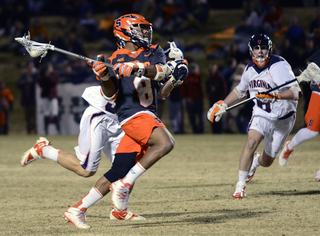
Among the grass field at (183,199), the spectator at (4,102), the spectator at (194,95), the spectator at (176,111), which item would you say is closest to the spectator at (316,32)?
the spectator at (194,95)

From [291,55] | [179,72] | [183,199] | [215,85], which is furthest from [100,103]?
[291,55]

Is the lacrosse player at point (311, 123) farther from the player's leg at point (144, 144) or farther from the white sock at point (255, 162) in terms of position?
the player's leg at point (144, 144)

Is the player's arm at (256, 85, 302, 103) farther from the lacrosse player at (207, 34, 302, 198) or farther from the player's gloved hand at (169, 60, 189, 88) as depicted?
the player's gloved hand at (169, 60, 189, 88)

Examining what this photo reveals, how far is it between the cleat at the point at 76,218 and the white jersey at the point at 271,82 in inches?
108

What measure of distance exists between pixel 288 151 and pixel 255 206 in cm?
225

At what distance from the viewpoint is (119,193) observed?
14.9 ft

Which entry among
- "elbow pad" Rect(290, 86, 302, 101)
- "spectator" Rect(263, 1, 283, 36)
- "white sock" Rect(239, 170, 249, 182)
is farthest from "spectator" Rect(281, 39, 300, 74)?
"white sock" Rect(239, 170, 249, 182)

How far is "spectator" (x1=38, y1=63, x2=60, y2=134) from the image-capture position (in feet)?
47.5

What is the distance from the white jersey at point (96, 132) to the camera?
214 inches

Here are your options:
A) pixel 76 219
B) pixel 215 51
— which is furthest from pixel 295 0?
pixel 76 219

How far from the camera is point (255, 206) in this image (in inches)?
220

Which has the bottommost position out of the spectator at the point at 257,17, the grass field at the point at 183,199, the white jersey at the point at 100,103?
the grass field at the point at 183,199

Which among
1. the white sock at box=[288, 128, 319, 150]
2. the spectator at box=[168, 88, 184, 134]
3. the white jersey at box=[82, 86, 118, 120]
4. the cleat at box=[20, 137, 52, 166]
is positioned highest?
the white jersey at box=[82, 86, 118, 120]

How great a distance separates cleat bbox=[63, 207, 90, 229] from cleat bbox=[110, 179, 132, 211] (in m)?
0.40
